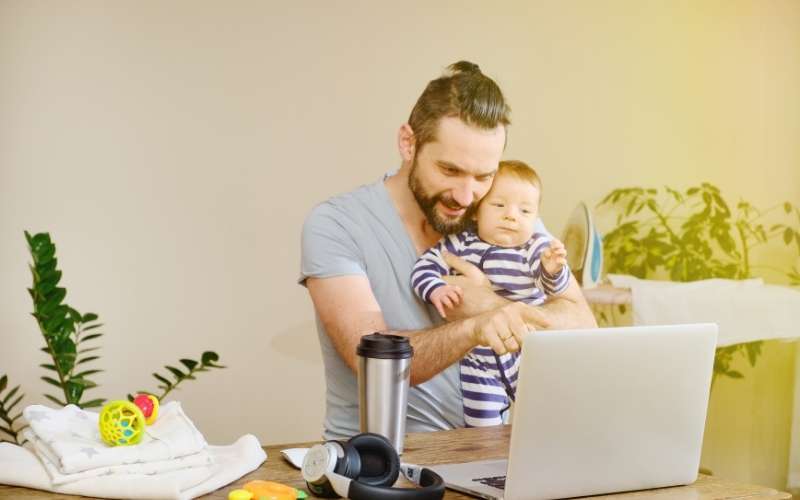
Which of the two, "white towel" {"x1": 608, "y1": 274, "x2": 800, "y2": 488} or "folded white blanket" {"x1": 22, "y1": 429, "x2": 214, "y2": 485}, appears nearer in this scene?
"folded white blanket" {"x1": 22, "y1": 429, "x2": 214, "y2": 485}

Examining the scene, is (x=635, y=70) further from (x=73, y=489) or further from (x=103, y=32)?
(x=73, y=489)

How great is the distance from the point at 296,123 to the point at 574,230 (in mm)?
919

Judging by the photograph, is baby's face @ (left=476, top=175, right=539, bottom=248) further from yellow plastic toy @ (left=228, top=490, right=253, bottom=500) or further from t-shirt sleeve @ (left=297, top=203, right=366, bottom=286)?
Answer: yellow plastic toy @ (left=228, top=490, right=253, bottom=500)

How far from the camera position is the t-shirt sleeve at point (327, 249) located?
215 cm

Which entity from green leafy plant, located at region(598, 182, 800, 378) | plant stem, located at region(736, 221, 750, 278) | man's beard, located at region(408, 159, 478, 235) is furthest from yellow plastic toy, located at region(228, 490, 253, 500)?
plant stem, located at region(736, 221, 750, 278)

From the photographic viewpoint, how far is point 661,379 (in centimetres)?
139

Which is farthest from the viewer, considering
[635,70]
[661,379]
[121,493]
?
[635,70]

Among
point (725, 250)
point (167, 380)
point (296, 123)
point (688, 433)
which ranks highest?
point (296, 123)

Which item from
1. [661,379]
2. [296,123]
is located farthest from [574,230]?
[661,379]

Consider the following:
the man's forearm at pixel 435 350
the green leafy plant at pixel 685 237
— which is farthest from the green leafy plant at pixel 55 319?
the green leafy plant at pixel 685 237

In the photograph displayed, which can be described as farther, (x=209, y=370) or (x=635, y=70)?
(x=635, y=70)

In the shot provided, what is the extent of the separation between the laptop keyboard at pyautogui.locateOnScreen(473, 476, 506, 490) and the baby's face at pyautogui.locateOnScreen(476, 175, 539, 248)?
0.90 metres

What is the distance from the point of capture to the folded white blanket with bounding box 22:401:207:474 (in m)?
1.30

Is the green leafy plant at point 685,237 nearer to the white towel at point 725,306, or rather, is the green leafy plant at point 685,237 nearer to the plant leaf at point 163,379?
the white towel at point 725,306
